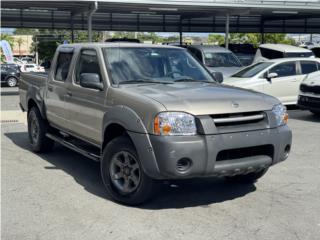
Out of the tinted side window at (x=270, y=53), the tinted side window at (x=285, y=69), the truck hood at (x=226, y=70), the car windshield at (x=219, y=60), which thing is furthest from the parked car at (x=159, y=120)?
the tinted side window at (x=270, y=53)

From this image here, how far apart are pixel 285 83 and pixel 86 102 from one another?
8.64m

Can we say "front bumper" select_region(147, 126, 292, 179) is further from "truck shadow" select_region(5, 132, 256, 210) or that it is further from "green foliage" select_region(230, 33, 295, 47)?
"green foliage" select_region(230, 33, 295, 47)

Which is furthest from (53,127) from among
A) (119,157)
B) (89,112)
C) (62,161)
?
(119,157)

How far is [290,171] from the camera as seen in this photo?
6863 millimetres

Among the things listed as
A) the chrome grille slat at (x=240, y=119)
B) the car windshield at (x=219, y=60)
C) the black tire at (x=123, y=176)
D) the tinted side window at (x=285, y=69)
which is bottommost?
the black tire at (x=123, y=176)

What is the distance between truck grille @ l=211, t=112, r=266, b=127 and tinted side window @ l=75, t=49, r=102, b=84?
1.82 meters

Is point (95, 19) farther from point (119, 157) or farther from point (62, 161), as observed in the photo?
point (119, 157)

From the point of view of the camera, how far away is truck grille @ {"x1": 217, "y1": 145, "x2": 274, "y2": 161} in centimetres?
499

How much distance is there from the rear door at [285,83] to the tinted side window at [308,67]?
9.1 inches

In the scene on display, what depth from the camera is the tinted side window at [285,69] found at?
44.9ft

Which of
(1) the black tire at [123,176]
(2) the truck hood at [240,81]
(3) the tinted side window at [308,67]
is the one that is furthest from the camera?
Result: (3) the tinted side window at [308,67]

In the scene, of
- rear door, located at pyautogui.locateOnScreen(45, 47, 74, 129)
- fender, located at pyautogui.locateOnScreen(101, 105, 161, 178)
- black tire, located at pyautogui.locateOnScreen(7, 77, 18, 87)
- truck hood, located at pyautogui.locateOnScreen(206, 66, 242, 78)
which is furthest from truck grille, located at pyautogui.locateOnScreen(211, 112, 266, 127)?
black tire, located at pyautogui.locateOnScreen(7, 77, 18, 87)

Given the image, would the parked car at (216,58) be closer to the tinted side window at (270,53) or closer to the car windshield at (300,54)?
the car windshield at (300,54)

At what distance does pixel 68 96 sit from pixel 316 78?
7.22 meters
